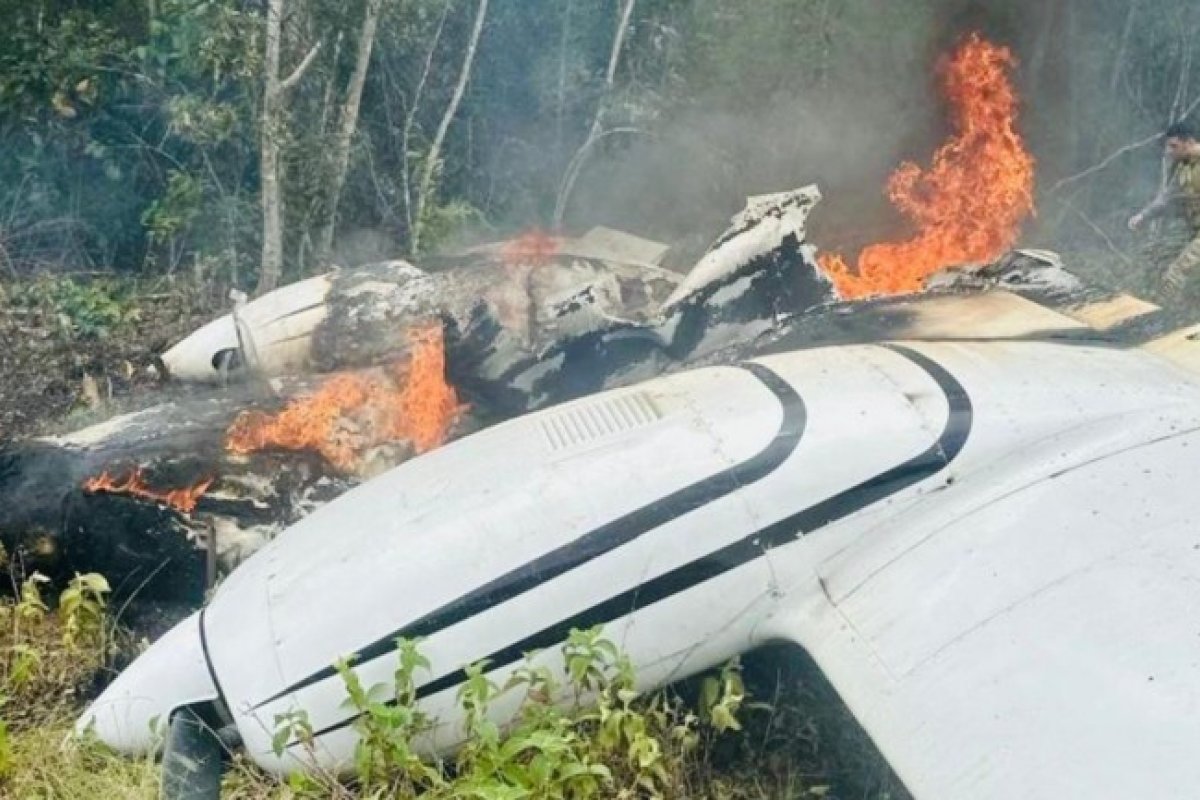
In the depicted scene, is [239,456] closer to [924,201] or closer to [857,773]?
[857,773]

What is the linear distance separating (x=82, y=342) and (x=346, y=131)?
8.75 feet

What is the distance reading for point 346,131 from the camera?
9.43 m

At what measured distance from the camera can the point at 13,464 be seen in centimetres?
546

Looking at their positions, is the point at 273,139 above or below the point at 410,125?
above

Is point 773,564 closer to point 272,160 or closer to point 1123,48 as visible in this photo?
point 272,160

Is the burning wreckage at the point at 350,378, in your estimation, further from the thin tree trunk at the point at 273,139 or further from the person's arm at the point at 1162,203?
the person's arm at the point at 1162,203

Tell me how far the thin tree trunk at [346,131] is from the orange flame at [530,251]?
2280 millimetres

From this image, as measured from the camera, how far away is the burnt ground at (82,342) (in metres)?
7.44

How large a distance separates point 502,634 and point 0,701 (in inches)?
85.1

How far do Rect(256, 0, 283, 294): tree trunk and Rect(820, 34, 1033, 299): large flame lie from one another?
4.24 metres

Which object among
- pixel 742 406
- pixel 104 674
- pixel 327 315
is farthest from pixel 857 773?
pixel 327 315

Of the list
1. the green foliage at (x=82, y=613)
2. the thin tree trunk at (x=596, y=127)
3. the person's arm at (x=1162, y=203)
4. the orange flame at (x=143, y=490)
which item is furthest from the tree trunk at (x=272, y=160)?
the person's arm at (x=1162, y=203)

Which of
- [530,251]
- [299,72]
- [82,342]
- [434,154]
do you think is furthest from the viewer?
[434,154]

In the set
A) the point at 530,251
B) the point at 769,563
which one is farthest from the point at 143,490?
the point at 769,563
